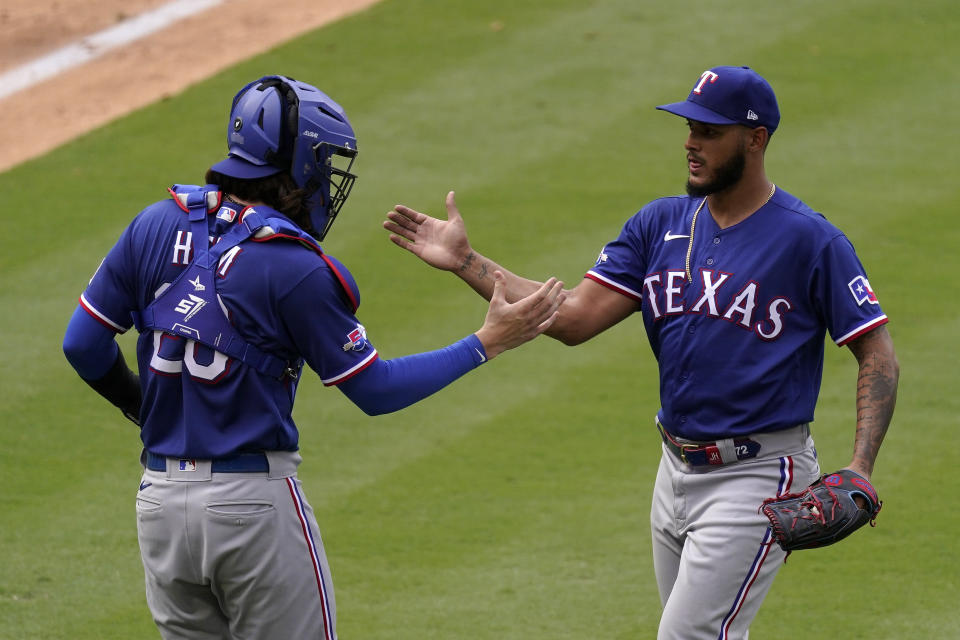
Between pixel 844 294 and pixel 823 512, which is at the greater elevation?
pixel 844 294

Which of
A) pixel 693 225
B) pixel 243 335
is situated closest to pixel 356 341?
pixel 243 335

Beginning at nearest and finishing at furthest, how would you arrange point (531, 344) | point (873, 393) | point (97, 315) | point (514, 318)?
1. point (97, 315)
2. point (514, 318)
3. point (873, 393)
4. point (531, 344)

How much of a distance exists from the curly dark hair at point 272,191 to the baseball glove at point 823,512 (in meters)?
1.66

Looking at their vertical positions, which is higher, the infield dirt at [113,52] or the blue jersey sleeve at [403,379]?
the blue jersey sleeve at [403,379]

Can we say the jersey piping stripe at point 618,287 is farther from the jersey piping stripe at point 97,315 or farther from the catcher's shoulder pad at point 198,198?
the jersey piping stripe at point 97,315

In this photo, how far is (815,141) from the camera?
11336 millimetres

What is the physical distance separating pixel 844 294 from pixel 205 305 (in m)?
1.97

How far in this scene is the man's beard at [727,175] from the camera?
4.61m

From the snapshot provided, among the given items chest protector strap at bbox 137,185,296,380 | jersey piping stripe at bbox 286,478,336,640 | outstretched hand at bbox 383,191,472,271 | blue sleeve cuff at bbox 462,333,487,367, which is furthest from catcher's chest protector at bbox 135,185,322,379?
outstretched hand at bbox 383,191,472,271

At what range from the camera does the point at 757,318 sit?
447cm

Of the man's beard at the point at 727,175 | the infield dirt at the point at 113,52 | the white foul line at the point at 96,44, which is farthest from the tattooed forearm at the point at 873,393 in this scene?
the white foul line at the point at 96,44

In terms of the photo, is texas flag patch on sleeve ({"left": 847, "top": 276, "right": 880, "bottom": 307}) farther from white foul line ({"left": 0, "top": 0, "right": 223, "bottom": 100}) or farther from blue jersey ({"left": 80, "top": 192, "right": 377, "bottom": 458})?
white foul line ({"left": 0, "top": 0, "right": 223, "bottom": 100})

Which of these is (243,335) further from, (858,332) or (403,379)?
(858,332)

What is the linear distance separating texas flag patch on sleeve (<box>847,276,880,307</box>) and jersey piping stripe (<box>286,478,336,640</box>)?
182cm
